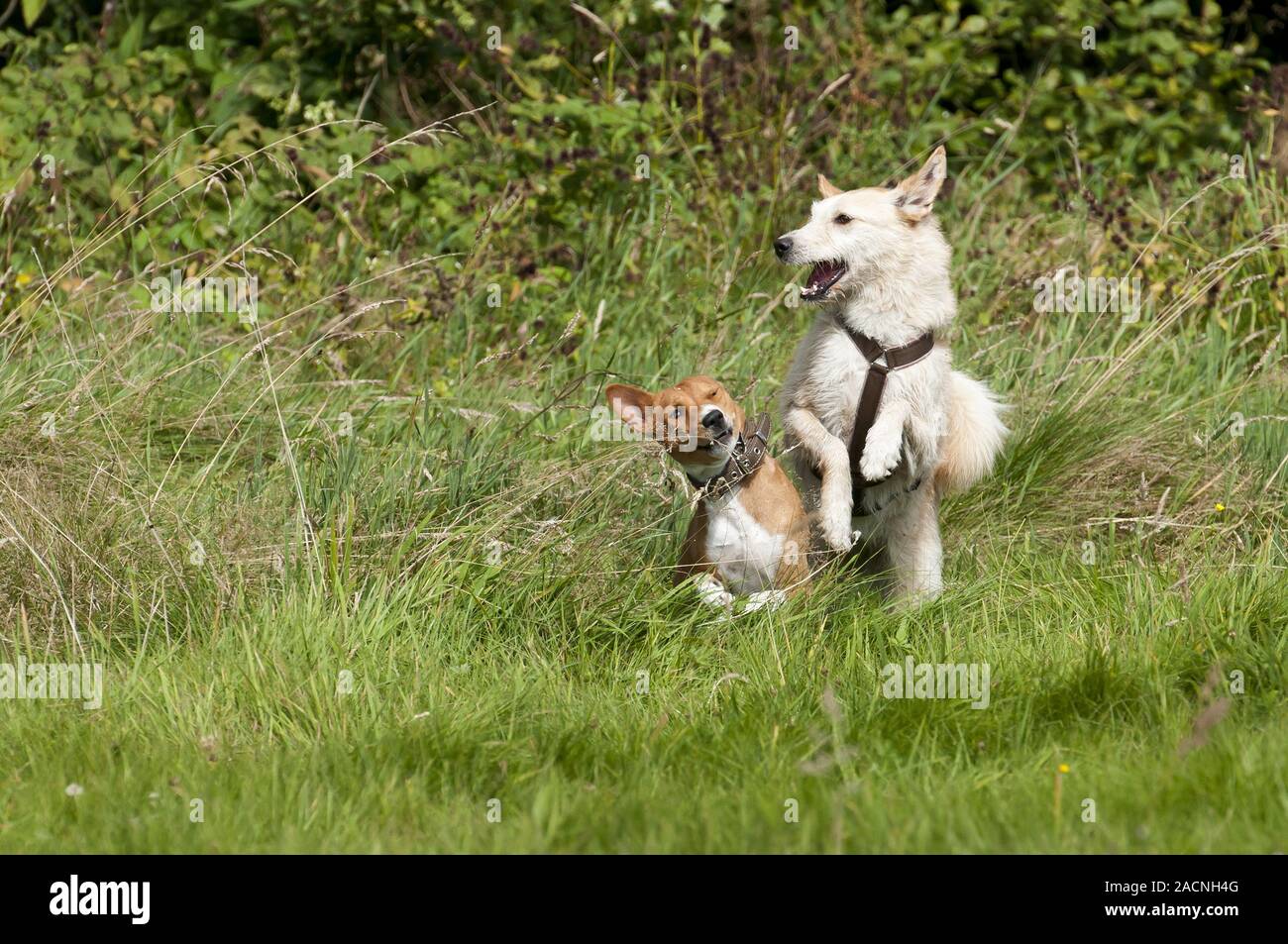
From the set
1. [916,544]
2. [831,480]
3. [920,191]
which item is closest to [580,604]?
[831,480]

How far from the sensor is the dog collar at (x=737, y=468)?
14.7ft

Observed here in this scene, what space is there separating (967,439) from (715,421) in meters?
0.95

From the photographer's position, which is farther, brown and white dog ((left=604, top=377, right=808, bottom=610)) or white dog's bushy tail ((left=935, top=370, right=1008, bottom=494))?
white dog's bushy tail ((left=935, top=370, right=1008, bottom=494))

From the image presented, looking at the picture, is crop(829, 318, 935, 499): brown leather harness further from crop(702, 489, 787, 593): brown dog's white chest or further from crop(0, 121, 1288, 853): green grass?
crop(0, 121, 1288, 853): green grass

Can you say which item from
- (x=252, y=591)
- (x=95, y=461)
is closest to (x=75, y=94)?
(x=95, y=461)

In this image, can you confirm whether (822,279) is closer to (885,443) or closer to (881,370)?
(881,370)

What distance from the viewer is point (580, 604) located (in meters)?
4.32

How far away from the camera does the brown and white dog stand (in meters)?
4.42

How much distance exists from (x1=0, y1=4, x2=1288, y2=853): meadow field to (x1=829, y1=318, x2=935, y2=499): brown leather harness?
19.3 inches

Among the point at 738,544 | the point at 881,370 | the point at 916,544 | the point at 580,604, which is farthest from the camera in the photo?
the point at 916,544

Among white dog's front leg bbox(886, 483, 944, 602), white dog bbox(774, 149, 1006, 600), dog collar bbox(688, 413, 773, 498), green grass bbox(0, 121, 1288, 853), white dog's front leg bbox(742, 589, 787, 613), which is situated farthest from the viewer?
white dog's front leg bbox(886, 483, 944, 602)

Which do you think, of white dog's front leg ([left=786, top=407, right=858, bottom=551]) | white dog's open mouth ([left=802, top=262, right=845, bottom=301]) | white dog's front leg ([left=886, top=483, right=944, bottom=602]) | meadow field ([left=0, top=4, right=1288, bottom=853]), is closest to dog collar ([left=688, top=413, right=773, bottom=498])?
white dog's front leg ([left=786, top=407, right=858, bottom=551])

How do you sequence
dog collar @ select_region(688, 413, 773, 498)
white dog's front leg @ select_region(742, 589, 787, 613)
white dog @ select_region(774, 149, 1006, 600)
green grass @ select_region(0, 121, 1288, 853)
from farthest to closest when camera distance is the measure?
white dog @ select_region(774, 149, 1006, 600), dog collar @ select_region(688, 413, 773, 498), white dog's front leg @ select_region(742, 589, 787, 613), green grass @ select_region(0, 121, 1288, 853)

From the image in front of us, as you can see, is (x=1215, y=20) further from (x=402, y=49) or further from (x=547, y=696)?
(x=547, y=696)
